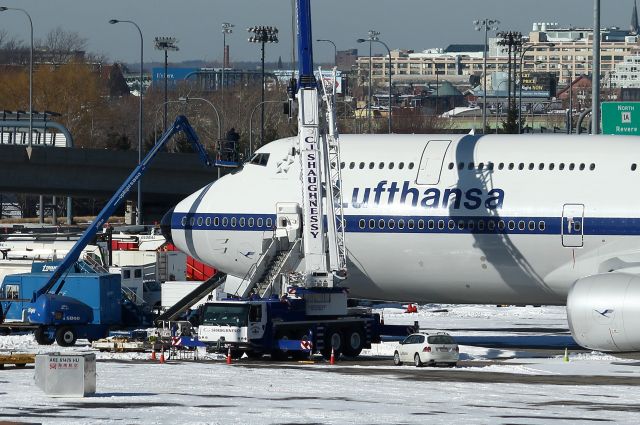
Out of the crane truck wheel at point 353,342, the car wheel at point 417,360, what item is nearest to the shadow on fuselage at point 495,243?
the car wheel at point 417,360

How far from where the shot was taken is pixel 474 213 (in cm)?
4709

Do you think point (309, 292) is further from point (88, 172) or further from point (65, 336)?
point (88, 172)

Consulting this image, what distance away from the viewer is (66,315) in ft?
176

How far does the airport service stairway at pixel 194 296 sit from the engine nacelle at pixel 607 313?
698 inches

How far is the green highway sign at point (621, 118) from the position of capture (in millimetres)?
65188

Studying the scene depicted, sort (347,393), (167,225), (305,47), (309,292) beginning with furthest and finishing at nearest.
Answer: (167,225)
(305,47)
(309,292)
(347,393)

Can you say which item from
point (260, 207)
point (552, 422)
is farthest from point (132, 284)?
point (552, 422)

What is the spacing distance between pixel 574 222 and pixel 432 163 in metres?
4.73

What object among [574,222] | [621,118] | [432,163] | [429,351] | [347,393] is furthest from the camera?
[621,118]

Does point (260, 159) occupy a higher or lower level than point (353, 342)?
higher

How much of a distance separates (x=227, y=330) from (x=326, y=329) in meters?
3.17

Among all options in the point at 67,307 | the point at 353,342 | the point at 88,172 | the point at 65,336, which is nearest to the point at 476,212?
the point at 353,342

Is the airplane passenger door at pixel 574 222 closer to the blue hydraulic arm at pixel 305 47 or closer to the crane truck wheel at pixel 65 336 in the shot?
the blue hydraulic arm at pixel 305 47

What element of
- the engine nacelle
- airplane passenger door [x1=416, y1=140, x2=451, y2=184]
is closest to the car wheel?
airplane passenger door [x1=416, y1=140, x2=451, y2=184]
